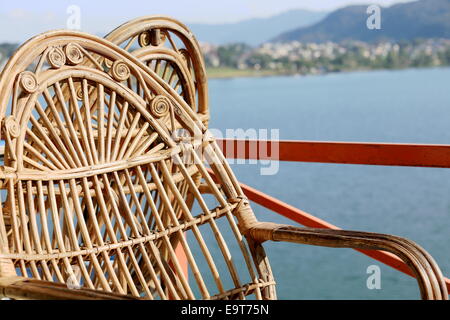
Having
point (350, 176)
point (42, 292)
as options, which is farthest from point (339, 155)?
point (350, 176)

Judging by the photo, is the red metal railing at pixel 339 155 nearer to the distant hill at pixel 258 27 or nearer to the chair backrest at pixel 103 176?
the chair backrest at pixel 103 176

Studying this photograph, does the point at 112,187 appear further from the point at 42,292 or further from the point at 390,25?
the point at 390,25

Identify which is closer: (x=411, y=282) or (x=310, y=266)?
(x=411, y=282)

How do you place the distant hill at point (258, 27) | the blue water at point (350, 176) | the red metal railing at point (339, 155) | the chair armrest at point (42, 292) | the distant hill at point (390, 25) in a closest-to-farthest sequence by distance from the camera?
the chair armrest at point (42, 292)
the red metal railing at point (339, 155)
the blue water at point (350, 176)
the distant hill at point (390, 25)
the distant hill at point (258, 27)

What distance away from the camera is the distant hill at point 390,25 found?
85.3 feet

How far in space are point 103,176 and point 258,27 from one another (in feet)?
136

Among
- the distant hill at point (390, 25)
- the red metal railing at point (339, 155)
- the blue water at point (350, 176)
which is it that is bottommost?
the blue water at point (350, 176)

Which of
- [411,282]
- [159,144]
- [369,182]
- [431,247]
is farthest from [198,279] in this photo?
[369,182]

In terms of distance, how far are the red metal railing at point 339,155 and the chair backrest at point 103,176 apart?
0.52 m

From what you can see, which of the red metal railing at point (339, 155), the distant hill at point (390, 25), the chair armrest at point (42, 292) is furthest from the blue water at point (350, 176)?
the chair armrest at point (42, 292)

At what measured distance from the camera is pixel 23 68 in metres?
1.52

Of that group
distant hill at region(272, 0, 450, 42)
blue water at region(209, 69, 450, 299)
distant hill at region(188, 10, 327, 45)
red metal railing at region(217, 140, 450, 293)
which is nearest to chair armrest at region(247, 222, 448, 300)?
red metal railing at region(217, 140, 450, 293)
